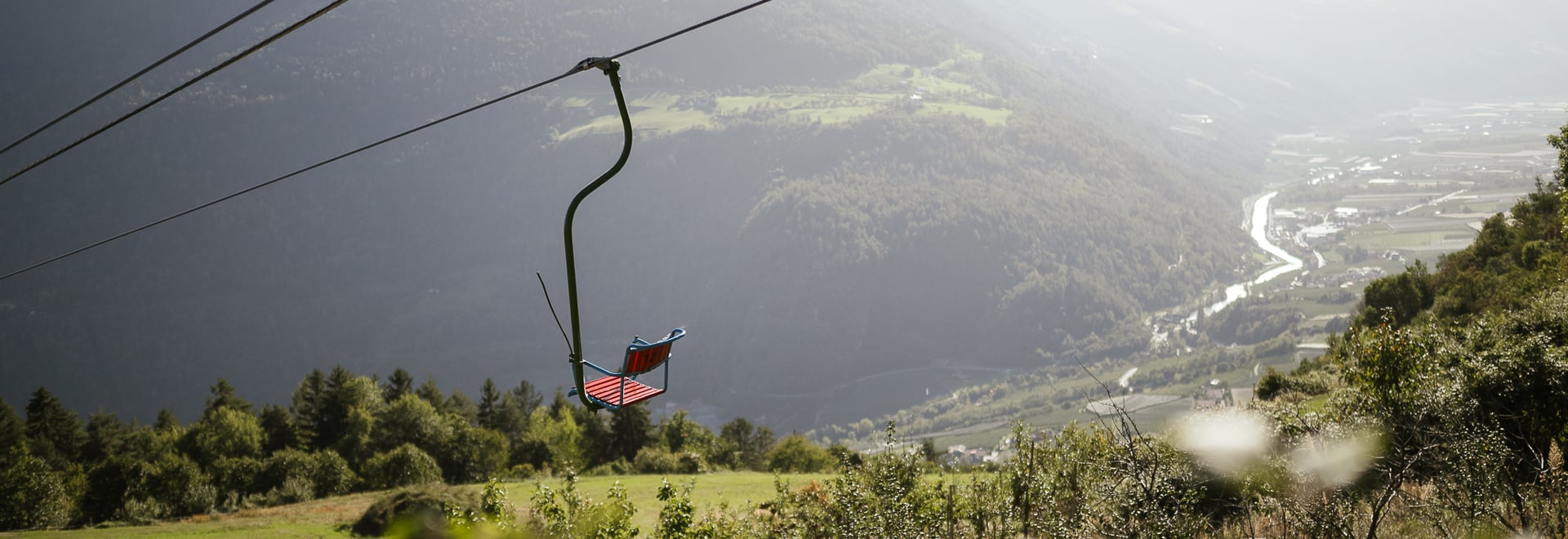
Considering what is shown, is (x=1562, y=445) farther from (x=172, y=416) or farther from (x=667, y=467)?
(x=172, y=416)

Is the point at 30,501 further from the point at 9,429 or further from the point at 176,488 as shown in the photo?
the point at 9,429

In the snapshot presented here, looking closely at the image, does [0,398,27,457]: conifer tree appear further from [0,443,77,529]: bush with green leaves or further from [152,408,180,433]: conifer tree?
[0,443,77,529]: bush with green leaves

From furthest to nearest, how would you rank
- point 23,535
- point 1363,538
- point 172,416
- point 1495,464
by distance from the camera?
point 172,416, point 23,535, point 1495,464, point 1363,538

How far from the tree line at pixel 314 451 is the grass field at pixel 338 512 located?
15.5 ft

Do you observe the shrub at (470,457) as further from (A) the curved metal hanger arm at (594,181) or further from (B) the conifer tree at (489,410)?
(A) the curved metal hanger arm at (594,181)

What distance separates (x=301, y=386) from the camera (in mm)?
66000

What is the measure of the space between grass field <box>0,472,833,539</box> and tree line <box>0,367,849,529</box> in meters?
4.72

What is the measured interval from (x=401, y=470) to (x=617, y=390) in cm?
4462

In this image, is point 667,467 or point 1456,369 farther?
point 667,467

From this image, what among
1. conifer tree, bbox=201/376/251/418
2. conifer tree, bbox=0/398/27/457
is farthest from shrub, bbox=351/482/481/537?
conifer tree, bbox=201/376/251/418

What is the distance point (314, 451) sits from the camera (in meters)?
60.6

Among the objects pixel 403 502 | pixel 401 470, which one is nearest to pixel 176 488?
pixel 401 470

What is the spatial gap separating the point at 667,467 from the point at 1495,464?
42.9 m

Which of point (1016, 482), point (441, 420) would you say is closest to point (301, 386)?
point (441, 420)
